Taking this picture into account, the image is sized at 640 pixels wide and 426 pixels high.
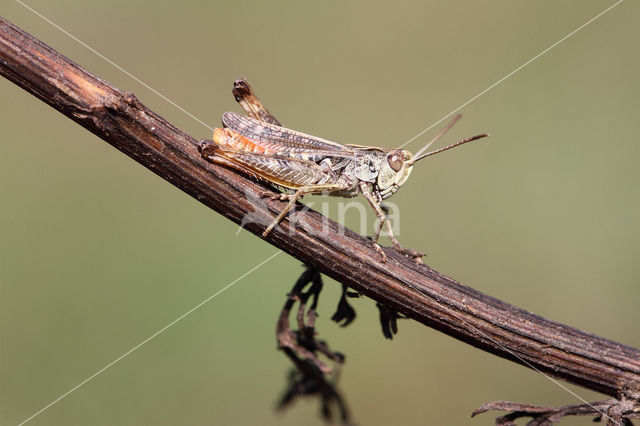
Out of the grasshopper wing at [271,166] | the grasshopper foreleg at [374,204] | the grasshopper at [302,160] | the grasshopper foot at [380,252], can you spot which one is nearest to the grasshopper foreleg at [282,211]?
the grasshopper at [302,160]

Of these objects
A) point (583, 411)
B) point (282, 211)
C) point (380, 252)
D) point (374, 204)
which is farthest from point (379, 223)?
point (583, 411)

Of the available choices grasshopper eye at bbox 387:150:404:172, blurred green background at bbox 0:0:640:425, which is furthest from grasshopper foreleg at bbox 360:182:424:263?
blurred green background at bbox 0:0:640:425

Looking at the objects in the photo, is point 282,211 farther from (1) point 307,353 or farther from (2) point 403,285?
Result: (1) point 307,353

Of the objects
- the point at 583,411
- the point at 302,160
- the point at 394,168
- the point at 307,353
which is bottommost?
the point at 307,353

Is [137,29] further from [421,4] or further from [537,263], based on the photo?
[537,263]

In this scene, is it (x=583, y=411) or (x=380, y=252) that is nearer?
(x=583, y=411)

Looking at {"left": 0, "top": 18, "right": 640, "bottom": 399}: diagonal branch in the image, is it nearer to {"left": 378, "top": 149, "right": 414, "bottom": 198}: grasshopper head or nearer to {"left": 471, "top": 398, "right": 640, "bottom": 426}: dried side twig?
{"left": 471, "top": 398, "right": 640, "bottom": 426}: dried side twig

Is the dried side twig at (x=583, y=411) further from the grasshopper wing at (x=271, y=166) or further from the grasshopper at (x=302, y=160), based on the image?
the grasshopper wing at (x=271, y=166)
